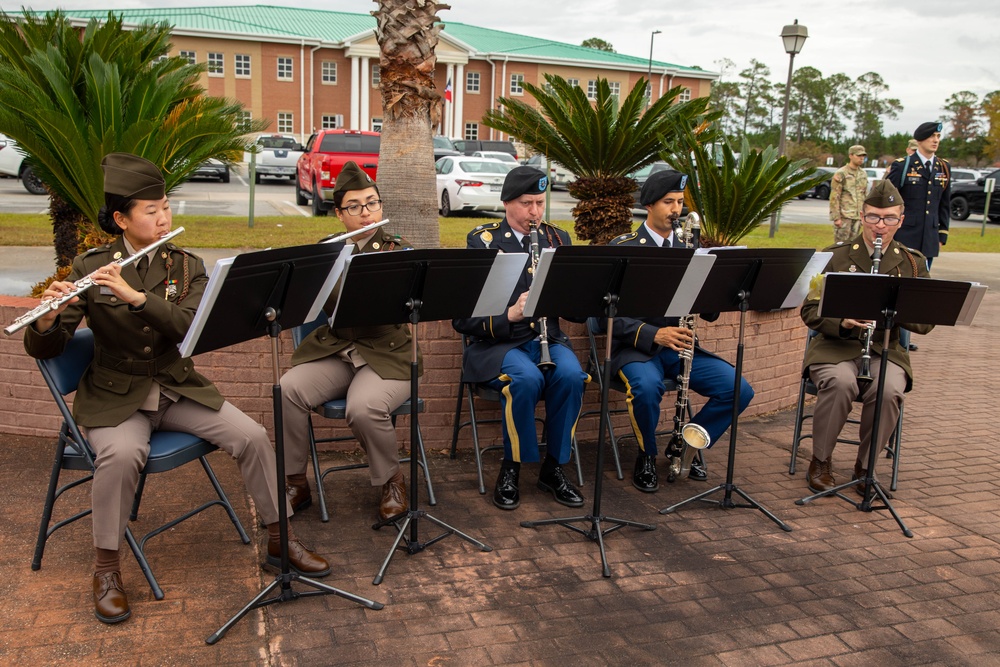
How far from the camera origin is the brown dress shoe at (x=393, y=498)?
4508 mm

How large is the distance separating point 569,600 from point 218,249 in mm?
8923

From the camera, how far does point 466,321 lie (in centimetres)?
502

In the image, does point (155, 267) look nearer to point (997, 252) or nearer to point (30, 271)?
point (30, 271)

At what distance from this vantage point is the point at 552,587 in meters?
3.94

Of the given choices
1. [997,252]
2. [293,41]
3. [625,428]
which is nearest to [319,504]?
[625,428]

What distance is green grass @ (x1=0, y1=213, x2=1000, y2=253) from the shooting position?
39.5 ft

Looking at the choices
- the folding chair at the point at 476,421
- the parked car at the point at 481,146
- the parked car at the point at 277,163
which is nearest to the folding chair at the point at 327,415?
the folding chair at the point at 476,421

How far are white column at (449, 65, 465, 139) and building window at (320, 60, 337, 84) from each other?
6745 millimetres

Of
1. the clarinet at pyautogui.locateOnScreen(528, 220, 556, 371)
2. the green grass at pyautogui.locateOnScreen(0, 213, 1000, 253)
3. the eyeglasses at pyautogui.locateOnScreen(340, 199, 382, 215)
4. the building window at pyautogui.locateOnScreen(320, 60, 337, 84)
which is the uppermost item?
the building window at pyautogui.locateOnScreen(320, 60, 337, 84)

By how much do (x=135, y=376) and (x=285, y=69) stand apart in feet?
157

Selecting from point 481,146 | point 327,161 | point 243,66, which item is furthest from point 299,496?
point 243,66

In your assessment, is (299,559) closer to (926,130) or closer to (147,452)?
(147,452)

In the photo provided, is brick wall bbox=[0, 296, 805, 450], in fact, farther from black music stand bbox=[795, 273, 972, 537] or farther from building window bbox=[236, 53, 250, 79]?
building window bbox=[236, 53, 250, 79]

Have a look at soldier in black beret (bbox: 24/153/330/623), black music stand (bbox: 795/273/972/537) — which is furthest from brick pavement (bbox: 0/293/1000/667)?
black music stand (bbox: 795/273/972/537)
